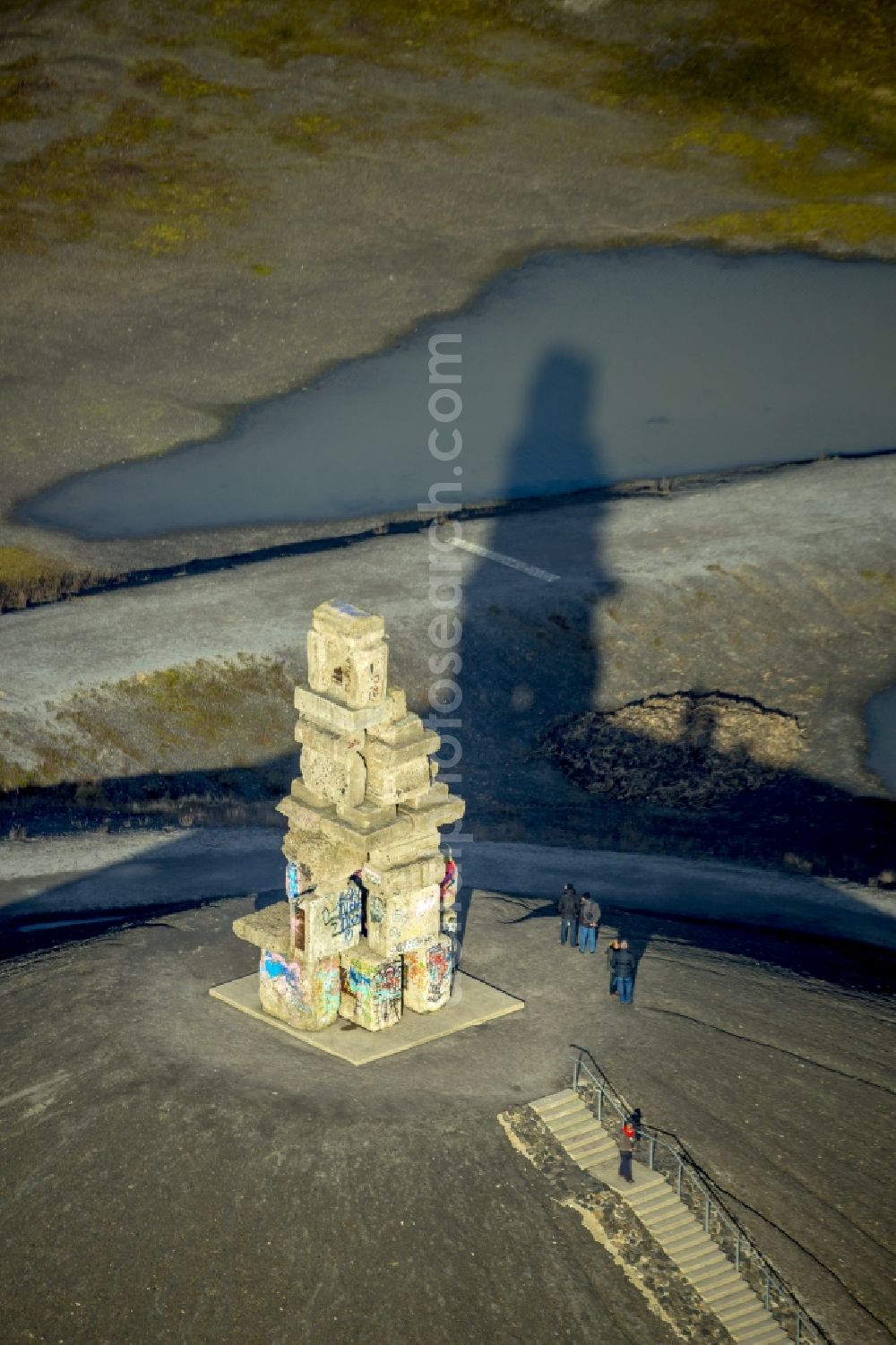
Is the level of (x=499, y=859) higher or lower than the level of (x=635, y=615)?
lower

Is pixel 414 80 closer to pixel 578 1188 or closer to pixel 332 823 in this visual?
pixel 332 823

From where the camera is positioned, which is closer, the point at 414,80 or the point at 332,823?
the point at 332,823

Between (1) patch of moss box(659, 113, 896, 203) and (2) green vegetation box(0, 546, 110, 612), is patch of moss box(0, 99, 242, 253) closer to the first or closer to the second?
(1) patch of moss box(659, 113, 896, 203)

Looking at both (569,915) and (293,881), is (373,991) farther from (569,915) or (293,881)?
(569,915)

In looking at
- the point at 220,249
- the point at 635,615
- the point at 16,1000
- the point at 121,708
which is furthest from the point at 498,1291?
the point at 220,249

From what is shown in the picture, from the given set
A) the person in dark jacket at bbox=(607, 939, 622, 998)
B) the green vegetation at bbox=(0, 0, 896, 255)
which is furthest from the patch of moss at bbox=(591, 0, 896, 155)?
the person in dark jacket at bbox=(607, 939, 622, 998)

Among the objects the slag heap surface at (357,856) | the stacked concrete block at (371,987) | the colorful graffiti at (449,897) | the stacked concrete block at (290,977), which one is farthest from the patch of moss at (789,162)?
the stacked concrete block at (290,977)
